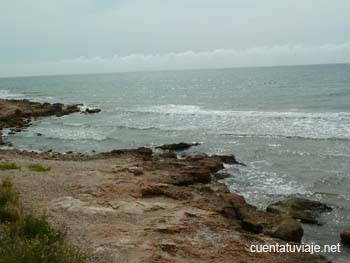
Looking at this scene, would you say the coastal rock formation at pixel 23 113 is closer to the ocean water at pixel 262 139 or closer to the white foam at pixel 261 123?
the ocean water at pixel 262 139

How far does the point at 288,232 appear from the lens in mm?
11125

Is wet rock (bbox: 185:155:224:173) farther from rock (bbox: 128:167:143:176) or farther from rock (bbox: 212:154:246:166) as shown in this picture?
rock (bbox: 128:167:143:176)

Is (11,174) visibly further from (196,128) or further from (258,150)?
(196,128)

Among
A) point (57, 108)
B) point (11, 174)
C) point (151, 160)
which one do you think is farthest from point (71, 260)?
point (57, 108)

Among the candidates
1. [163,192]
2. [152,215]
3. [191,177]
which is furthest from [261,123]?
[152,215]

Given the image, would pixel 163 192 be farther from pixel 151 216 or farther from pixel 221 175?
pixel 221 175

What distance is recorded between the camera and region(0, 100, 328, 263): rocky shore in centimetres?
863

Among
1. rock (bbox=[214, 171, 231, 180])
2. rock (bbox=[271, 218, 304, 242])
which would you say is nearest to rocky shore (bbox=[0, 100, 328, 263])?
rock (bbox=[271, 218, 304, 242])

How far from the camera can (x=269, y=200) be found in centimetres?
1549

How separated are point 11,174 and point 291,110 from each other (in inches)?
1311

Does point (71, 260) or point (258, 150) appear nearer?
point (71, 260)

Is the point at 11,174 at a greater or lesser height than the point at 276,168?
greater

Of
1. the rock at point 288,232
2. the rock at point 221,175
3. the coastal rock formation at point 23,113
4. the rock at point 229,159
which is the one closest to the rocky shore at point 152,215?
the rock at point 288,232

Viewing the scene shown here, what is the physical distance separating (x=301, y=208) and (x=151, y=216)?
19.7 ft
